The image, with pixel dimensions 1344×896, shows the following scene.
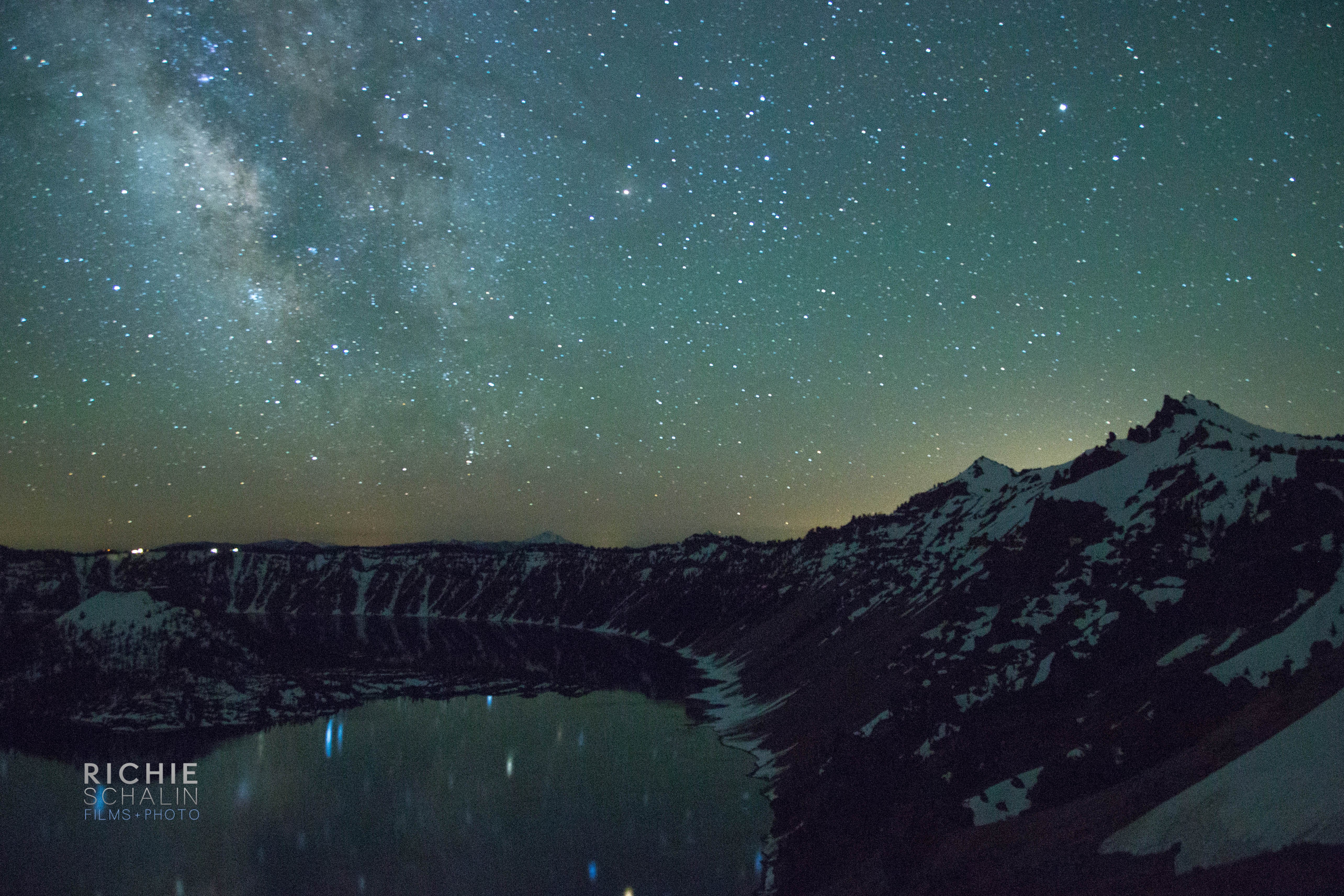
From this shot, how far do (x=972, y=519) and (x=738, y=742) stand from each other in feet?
136

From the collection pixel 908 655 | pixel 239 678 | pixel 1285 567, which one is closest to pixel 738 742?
pixel 908 655

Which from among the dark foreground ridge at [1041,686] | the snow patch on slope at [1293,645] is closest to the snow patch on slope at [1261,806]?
the dark foreground ridge at [1041,686]

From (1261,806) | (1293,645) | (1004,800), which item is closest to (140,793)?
(1004,800)

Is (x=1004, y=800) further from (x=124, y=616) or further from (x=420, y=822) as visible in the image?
(x=124, y=616)

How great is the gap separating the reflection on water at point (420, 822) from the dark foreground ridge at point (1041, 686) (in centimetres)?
402

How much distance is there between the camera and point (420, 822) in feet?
128

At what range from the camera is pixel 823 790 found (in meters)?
33.8

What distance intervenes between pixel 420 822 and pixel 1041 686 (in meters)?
31.7

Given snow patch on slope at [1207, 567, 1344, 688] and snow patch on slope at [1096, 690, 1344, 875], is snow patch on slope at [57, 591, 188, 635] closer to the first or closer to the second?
snow patch on slope at [1096, 690, 1344, 875]

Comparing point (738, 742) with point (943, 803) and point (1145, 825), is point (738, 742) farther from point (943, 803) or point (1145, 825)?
point (1145, 825)

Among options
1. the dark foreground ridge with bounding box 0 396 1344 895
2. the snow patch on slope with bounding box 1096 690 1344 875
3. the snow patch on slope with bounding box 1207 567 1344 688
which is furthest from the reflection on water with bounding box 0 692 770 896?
the snow patch on slope with bounding box 1207 567 1344 688

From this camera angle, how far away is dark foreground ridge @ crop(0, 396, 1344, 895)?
621 inches

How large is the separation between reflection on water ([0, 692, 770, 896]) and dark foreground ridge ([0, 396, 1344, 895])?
158 inches

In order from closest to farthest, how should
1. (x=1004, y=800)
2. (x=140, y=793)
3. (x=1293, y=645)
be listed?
(x=1293, y=645) < (x=1004, y=800) < (x=140, y=793)
